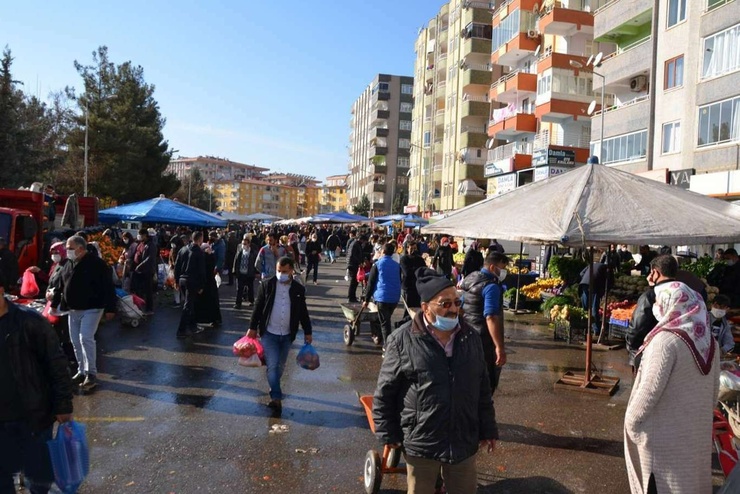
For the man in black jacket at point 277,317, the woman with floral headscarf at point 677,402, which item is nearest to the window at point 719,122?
the man in black jacket at point 277,317

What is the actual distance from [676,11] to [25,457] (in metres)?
26.8

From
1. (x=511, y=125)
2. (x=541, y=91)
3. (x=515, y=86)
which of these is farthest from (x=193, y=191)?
(x=541, y=91)

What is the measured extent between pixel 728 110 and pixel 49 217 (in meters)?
21.5

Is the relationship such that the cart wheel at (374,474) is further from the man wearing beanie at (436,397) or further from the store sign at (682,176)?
the store sign at (682,176)

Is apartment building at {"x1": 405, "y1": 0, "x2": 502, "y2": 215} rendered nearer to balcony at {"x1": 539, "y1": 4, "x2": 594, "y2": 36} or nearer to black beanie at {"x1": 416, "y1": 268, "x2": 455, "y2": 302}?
balcony at {"x1": 539, "y1": 4, "x2": 594, "y2": 36}

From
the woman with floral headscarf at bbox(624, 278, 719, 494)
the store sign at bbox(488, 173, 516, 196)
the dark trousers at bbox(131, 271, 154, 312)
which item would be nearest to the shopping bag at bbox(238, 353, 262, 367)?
the woman with floral headscarf at bbox(624, 278, 719, 494)

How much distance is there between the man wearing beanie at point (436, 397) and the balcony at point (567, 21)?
3353cm

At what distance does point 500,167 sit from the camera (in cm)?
3856

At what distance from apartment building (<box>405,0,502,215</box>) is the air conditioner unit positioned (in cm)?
1887

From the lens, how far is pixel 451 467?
3494 millimetres

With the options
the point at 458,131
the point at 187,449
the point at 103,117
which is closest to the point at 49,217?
the point at 187,449

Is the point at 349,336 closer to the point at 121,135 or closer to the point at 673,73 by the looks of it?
the point at 673,73

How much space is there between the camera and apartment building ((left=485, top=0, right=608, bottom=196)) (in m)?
33.5

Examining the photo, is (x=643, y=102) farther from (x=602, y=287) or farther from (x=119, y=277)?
(x=119, y=277)
